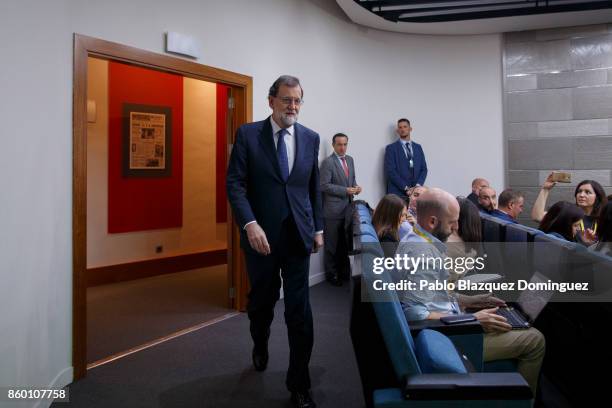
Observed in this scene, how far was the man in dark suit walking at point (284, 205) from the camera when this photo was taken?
7.26 feet

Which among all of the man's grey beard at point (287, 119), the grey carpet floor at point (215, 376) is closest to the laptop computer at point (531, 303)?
the grey carpet floor at point (215, 376)

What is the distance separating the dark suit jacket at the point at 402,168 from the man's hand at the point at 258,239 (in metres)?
3.73

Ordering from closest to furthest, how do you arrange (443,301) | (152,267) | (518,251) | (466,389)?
(466,389), (443,301), (518,251), (152,267)

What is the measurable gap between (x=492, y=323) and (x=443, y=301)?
0.76 ft

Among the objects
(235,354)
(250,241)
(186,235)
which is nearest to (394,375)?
(250,241)

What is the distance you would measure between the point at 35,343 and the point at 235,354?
44.6 inches

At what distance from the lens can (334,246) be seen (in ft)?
16.2

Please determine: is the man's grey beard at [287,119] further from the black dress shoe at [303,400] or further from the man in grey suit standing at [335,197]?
the man in grey suit standing at [335,197]

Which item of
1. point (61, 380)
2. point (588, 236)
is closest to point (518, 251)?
point (588, 236)

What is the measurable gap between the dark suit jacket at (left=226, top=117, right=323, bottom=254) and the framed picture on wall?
3299mm

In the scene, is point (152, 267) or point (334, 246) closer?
point (334, 246)

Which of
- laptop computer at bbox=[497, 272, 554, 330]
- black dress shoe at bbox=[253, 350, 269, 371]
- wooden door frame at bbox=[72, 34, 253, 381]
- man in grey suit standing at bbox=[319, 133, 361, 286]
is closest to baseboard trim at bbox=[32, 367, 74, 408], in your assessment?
wooden door frame at bbox=[72, 34, 253, 381]

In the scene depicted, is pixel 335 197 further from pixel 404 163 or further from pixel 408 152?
pixel 408 152

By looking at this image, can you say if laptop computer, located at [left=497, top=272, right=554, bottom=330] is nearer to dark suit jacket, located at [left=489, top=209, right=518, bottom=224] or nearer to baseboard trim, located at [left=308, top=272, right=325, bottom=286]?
dark suit jacket, located at [left=489, top=209, right=518, bottom=224]
